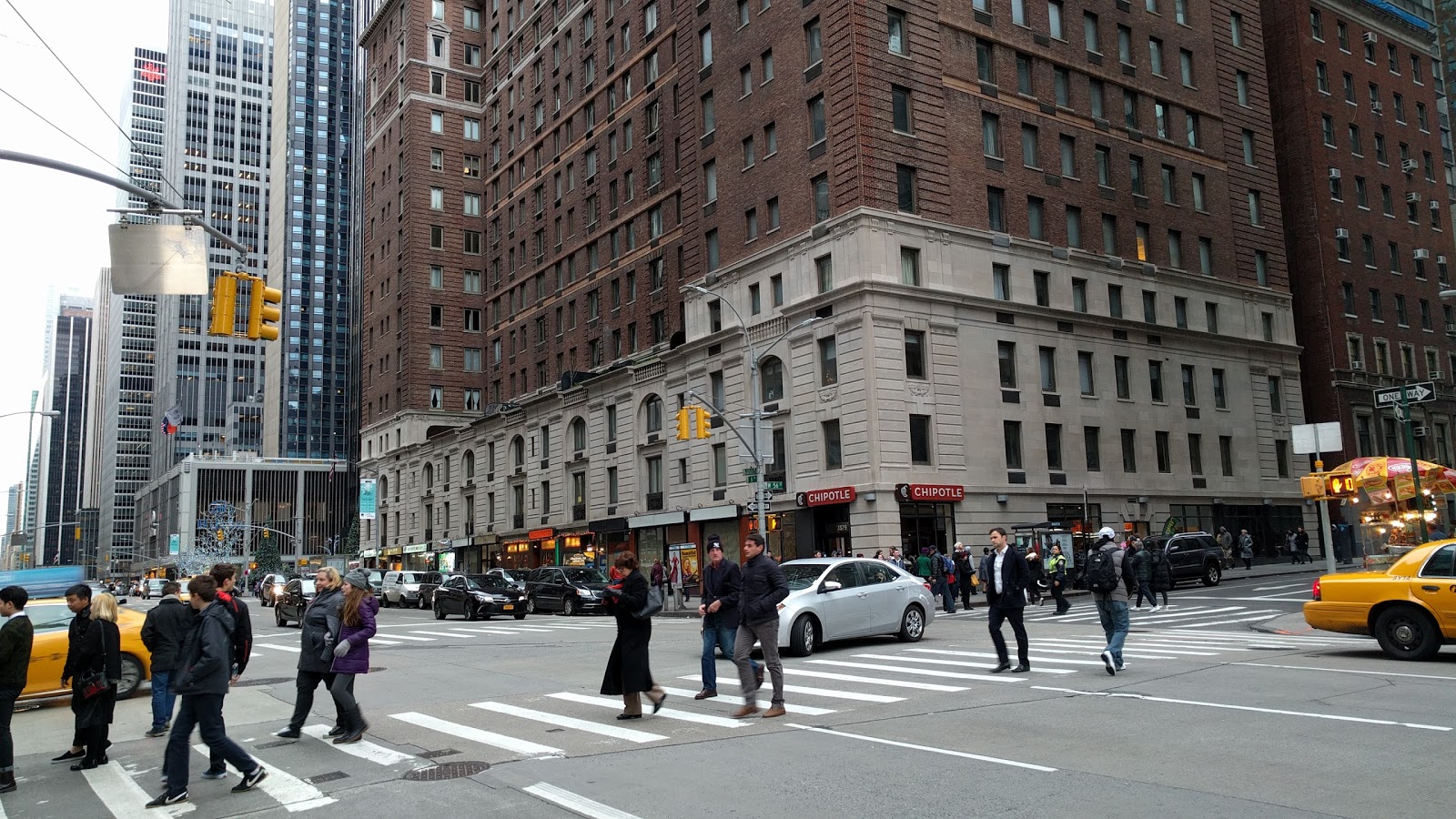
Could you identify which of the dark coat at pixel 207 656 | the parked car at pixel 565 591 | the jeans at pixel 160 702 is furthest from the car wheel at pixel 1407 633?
the parked car at pixel 565 591

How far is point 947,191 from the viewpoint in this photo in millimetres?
41406

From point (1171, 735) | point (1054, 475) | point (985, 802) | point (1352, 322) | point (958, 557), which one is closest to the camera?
point (985, 802)

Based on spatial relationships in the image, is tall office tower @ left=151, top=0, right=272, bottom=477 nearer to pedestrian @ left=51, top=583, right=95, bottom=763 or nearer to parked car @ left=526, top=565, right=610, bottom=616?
parked car @ left=526, top=565, right=610, bottom=616

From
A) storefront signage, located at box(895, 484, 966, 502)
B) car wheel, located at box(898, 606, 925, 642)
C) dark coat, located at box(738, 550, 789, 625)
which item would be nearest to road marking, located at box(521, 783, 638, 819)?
dark coat, located at box(738, 550, 789, 625)

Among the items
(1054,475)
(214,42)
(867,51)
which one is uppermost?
(214,42)

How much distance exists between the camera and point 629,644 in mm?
10969

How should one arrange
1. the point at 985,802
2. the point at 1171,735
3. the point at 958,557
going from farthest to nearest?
the point at 958,557, the point at 1171,735, the point at 985,802

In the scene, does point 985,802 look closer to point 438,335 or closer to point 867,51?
point 867,51

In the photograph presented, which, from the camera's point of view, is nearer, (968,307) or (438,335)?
(968,307)

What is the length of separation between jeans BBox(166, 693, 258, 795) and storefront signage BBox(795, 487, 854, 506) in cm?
3033

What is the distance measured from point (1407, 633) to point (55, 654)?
18.3 metres

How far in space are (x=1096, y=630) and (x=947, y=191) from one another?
2382 cm

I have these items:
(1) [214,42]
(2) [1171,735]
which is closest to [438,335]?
(2) [1171,735]

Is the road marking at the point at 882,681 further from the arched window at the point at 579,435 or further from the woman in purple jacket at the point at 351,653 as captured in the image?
the arched window at the point at 579,435
